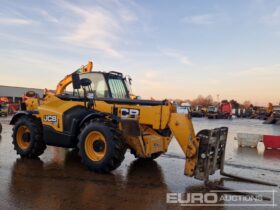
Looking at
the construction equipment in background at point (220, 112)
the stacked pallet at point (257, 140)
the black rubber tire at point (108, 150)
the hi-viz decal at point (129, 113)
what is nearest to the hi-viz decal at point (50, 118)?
the black rubber tire at point (108, 150)

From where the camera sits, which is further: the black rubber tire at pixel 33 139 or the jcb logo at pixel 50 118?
the black rubber tire at pixel 33 139

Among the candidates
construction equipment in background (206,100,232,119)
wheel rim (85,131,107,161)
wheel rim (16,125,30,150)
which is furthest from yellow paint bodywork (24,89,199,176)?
construction equipment in background (206,100,232,119)

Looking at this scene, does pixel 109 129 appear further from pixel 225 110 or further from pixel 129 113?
pixel 225 110

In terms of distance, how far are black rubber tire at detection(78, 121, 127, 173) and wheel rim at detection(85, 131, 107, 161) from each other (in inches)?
4.0

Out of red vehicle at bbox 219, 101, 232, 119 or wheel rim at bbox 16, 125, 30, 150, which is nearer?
wheel rim at bbox 16, 125, 30, 150

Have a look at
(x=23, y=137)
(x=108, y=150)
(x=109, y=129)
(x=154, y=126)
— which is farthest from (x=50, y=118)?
(x=154, y=126)

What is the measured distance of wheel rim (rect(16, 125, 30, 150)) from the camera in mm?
9219

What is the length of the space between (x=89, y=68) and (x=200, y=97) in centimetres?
12855

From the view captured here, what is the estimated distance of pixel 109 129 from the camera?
7.18m

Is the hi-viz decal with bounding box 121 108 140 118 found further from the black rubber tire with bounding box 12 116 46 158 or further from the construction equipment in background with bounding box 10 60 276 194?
the black rubber tire with bounding box 12 116 46 158

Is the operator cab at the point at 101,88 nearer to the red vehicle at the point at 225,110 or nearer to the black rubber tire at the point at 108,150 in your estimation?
the black rubber tire at the point at 108,150

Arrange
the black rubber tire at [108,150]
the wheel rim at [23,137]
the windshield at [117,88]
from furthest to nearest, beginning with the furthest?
the wheel rim at [23,137]
the windshield at [117,88]
the black rubber tire at [108,150]

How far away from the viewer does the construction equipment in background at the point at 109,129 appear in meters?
6.73

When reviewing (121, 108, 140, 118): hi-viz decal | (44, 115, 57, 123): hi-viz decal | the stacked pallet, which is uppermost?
(121, 108, 140, 118): hi-viz decal
